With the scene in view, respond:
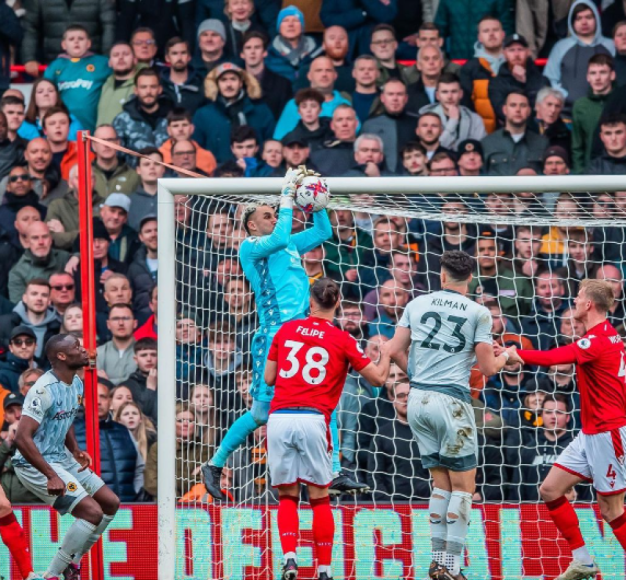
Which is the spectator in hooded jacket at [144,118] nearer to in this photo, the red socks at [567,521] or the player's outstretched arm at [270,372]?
the player's outstretched arm at [270,372]

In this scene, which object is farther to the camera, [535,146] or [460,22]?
[460,22]

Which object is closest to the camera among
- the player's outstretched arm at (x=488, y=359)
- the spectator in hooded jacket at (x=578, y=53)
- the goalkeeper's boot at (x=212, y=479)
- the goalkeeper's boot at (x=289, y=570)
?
the goalkeeper's boot at (x=289, y=570)

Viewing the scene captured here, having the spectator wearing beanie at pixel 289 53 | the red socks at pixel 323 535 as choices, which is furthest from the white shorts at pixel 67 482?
the spectator wearing beanie at pixel 289 53

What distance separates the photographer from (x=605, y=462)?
26.0ft

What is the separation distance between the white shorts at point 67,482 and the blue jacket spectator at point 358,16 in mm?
5800

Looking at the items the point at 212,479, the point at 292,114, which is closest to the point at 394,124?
the point at 292,114

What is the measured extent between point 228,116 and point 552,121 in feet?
10.5

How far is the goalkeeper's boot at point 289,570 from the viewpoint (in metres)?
7.19

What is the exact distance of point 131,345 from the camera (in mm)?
11055

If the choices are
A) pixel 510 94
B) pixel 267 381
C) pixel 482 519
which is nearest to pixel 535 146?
pixel 510 94

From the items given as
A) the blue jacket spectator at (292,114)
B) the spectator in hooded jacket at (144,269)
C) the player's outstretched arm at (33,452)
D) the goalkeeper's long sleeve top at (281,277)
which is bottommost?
the player's outstretched arm at (33,452)

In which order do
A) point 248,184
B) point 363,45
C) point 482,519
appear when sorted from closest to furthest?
1. point 248,184
2. point 482,519
3. point 363,45

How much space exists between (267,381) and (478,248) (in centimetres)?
356

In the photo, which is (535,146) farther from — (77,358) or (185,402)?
(77,358)
